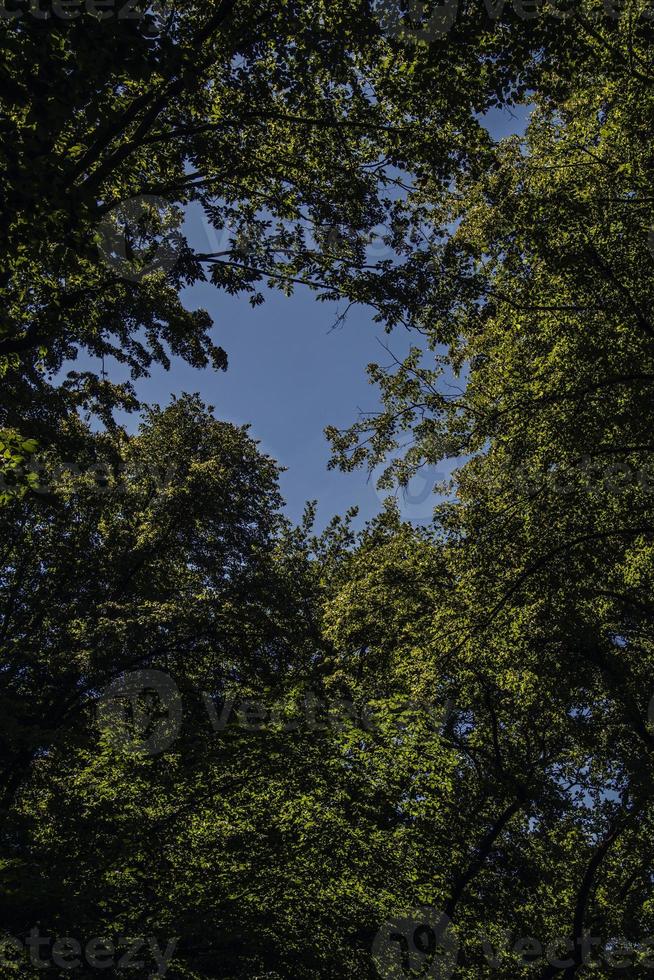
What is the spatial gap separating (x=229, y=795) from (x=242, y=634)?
4.03m

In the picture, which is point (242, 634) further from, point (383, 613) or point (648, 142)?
point (648, 142)

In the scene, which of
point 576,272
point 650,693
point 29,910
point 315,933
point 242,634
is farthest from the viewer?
point 242,634

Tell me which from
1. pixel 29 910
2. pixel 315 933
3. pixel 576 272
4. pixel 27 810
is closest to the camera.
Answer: pixel 29 910

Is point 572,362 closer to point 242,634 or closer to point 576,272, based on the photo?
point 576,272

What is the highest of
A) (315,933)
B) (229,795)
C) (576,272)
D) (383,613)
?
(576,272)

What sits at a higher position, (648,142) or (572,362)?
(648,142)

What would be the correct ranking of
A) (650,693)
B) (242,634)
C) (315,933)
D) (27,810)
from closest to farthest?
(315,933)
(650,693)
(27,810)
(242,634)

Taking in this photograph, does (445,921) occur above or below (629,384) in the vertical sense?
below

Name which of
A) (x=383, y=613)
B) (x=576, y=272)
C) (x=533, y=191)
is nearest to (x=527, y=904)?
(x=383, y=613)

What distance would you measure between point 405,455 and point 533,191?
16.8ft

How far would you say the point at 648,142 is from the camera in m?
10.0

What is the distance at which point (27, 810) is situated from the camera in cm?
1377

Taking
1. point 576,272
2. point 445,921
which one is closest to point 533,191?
point 576,272

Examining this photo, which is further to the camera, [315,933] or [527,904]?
[527,904]
